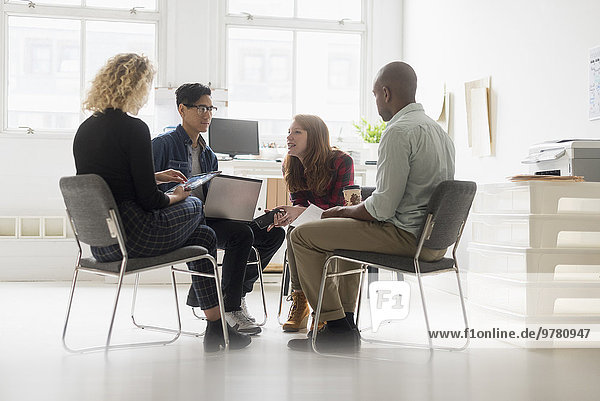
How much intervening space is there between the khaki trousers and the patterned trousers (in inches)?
15.5

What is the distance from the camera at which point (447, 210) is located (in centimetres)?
266

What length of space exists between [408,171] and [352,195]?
59cm

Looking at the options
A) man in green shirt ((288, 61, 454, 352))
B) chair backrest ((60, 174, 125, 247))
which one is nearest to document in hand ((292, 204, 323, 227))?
man in green shirt ((288, 61, 454, 352))

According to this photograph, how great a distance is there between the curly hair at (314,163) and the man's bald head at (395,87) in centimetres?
55

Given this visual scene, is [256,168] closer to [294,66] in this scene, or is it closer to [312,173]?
[294,66]

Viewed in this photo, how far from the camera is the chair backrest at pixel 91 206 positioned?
2.48m

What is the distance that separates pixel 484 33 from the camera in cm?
488

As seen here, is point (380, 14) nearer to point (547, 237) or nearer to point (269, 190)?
point (269, 190)

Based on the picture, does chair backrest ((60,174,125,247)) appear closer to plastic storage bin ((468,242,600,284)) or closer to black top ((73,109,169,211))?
black top ((73,109,169,211))

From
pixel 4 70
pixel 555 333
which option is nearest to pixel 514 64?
pixel 555 333

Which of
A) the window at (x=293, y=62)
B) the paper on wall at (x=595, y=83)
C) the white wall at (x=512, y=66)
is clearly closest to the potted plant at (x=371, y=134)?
the window at (x=293, y=62)

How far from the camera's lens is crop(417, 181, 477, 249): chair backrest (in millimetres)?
2598

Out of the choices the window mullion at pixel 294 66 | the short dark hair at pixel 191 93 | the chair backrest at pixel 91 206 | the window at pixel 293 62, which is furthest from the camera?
the window mullion at pixel 294 66

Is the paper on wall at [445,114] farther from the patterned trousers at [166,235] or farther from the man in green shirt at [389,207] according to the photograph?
the patterned trousers at [166,235]
